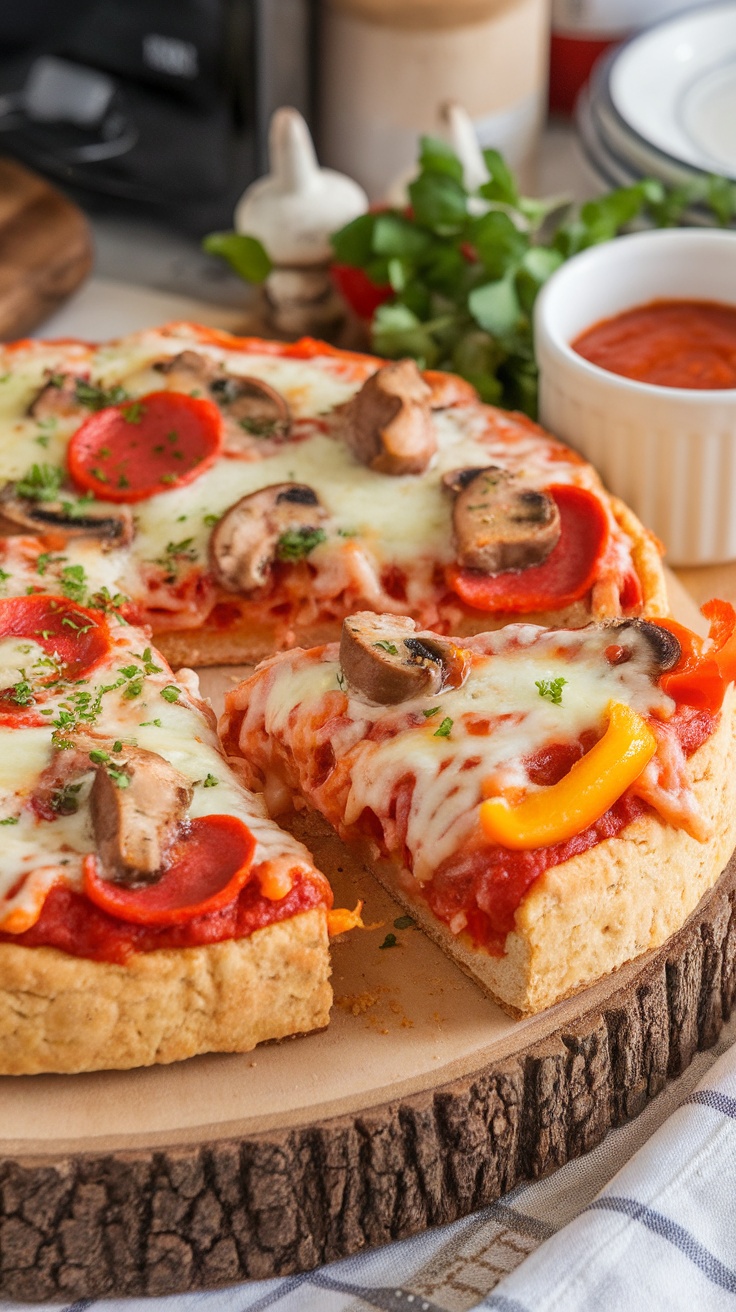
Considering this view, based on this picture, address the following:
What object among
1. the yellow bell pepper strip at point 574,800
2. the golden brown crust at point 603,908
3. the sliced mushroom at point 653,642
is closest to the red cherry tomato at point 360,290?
the sliced mushroom at point 653,642

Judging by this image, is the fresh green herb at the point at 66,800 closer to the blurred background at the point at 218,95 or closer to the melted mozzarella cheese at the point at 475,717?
the melted mozzarella cheese at the point at 475,717

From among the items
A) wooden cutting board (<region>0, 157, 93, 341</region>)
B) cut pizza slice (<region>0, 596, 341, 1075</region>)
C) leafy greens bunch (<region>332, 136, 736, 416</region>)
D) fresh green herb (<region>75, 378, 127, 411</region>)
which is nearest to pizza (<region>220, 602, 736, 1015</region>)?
cut pizza slice (<region>0, 596, 341, 1075</region>)

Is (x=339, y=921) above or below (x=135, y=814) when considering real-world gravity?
below

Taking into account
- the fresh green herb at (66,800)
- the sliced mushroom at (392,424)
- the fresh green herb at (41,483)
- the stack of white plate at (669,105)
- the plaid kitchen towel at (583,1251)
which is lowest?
the plaid kitchen towel at (583,1251)

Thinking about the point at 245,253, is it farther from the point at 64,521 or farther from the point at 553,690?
the point at 553,690

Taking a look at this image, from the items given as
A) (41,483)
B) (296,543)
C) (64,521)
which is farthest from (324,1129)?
(41,483)

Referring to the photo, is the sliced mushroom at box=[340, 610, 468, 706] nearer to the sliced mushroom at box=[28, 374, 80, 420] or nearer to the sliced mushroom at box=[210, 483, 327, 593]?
the sliced mushroom at box=[210, 483, 327, 593]

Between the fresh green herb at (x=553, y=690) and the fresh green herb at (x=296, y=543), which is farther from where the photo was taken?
the fresh green herb at (x=296, y=543)
